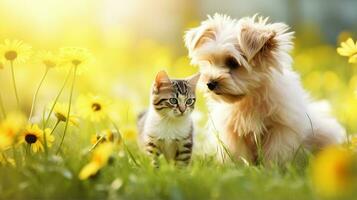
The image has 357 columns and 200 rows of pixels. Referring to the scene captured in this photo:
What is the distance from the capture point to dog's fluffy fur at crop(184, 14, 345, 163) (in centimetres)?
438

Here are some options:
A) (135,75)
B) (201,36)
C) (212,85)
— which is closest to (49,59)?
(212,85)

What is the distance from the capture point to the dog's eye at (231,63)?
14.6ft

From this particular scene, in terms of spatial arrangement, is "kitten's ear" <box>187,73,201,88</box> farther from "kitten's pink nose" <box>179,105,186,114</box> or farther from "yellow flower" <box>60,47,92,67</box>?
"yellow flower" <box>60,47,92,67</box>

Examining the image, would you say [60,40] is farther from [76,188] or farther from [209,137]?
[76,188]

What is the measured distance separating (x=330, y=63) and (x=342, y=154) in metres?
7.93

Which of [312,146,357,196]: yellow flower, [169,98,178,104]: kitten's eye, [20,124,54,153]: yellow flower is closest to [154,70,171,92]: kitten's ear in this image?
[169,98,178,104]: kitten's eye

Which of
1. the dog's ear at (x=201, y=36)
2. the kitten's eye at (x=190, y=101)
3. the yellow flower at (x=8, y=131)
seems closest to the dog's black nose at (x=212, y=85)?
the kitten's eye at (x=190, y=101)

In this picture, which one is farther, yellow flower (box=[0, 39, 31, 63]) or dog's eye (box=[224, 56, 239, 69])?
dog's eye (box=[224, 56, 239, 69])

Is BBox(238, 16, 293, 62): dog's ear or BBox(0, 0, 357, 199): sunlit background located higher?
BBox(238, 16, 293, 62): dog's ear

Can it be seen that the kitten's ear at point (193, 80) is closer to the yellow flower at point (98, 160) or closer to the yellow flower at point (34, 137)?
the yellow flower at point (34, 137)

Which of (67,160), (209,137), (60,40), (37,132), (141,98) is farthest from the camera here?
(60,40)

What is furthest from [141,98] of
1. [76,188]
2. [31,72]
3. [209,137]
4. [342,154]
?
[342,154]

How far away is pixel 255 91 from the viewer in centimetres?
447

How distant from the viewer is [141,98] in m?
7.52
